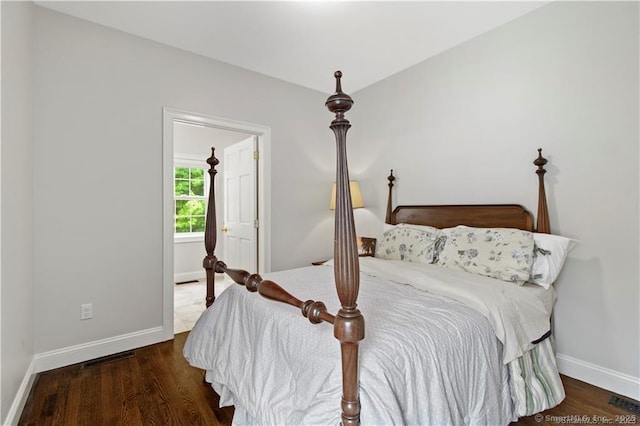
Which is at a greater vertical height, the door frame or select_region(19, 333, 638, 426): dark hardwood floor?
the door frame

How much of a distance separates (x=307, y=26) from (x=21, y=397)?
3.12 meters

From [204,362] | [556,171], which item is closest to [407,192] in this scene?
[556,171]

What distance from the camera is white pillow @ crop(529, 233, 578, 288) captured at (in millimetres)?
2012

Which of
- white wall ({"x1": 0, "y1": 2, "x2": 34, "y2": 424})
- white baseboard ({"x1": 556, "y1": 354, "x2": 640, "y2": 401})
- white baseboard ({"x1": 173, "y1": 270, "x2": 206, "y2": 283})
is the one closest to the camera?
white wall ({"x1": 0, "y1": 2, "x2": 34, "y2": 424})

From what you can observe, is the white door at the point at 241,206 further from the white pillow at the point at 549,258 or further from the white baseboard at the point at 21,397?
the white pillow at the point at 549,258

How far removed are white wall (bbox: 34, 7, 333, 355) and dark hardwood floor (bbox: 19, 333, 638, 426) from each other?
370 mm

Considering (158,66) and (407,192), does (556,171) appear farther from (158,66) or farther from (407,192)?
(158,66)

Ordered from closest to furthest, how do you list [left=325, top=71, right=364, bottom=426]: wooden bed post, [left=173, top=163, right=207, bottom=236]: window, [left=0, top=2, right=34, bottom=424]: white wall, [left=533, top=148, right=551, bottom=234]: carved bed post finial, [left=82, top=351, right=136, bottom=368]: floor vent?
[left=325, top=71, right=364, bottom=426]: wooden bed post < [left=0, top=2, right=34, bottom=424]: white wall < [left=533, top=148, right=551, bottom=234]: carved bed post finial < [left=82, top=351, right=136, bottom=368]: floor vent < [left=173, top=163, right=207, bottom=236]: window

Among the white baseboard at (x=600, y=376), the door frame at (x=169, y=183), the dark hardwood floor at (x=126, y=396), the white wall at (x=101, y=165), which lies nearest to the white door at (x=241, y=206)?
the door frame at (x=169, y=183)

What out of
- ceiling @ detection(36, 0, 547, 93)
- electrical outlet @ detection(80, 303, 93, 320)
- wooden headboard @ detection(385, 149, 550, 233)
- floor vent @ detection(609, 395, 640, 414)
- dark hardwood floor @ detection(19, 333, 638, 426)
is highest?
ceiling @ detection(36, 0, 547, 93)

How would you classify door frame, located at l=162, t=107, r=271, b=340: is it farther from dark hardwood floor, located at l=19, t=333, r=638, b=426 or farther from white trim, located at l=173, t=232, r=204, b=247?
white trim, located at l=173, t=232, r=204, b=247

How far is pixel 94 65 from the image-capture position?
2.45m

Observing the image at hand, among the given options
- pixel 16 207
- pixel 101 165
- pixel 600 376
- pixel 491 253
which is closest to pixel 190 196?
pixel 101 165

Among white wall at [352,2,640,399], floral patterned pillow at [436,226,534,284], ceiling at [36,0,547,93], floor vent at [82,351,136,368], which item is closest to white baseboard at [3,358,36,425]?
floor vent at [82,351,136,368]
